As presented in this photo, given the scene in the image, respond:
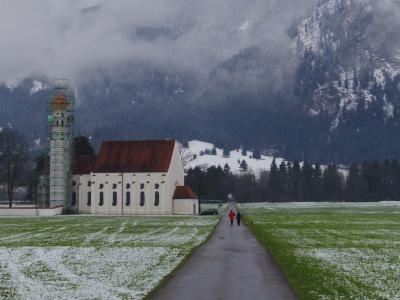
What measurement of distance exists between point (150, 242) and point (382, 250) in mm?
15110

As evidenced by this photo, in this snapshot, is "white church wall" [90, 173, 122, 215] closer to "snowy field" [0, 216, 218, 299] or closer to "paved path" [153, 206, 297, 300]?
"snowy field" [0, 216, 218, 299]

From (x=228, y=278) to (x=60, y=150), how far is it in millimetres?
99916

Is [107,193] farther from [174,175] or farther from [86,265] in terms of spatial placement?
[86,265]

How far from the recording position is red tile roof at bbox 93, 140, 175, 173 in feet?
399

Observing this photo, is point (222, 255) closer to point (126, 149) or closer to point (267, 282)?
point (267, 282)

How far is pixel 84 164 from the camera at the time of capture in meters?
127

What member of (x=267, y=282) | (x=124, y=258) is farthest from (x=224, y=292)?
(x=124, y=258)

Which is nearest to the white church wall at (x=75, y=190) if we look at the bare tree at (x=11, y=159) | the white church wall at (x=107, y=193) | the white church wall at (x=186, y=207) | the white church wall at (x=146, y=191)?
the white church wall at (x=107, y=193)

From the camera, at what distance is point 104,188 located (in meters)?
123

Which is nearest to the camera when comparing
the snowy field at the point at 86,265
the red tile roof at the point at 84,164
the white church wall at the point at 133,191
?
the snowy field at the point at 86,265

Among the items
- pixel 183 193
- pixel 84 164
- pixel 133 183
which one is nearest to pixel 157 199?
pixel 183 193

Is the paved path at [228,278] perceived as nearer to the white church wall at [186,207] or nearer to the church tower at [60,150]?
the white church wall at [186,207]

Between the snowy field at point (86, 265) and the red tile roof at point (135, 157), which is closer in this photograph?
the snowy field at point (86, 265)

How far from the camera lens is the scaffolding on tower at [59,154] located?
400ft
